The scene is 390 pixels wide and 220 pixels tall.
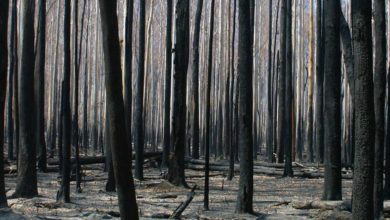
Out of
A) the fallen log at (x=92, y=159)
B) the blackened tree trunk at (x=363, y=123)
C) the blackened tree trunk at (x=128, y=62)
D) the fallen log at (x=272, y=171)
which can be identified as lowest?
the fallen log at (x=272, y=171)

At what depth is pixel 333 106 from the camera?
8617mm

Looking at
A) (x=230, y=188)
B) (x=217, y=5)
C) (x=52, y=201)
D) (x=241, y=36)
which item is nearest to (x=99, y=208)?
(x=52, y=201)

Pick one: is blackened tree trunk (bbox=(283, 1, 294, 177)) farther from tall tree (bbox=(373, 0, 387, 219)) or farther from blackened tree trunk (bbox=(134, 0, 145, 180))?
tall tree (bbox=(373, 0, 387, 219))

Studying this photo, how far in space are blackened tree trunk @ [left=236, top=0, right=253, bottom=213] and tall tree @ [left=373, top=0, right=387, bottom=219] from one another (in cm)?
173

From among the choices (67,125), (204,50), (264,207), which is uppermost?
(204,50)

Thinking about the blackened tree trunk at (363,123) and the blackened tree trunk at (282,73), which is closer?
the blackened tree trunk at (363,123)

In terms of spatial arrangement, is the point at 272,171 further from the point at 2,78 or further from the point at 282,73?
the point at 2,78

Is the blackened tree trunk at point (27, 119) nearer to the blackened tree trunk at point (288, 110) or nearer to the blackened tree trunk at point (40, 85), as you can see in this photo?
the blackened tree trunk at point (40, 85)

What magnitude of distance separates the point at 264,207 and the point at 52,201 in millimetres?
3154

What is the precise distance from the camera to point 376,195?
5.95m

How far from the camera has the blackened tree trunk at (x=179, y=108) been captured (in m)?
A: 10.7

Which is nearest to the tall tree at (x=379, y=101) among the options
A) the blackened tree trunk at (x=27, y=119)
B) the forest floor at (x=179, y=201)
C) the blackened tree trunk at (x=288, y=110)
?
the forest floor at (x=179, y=201)

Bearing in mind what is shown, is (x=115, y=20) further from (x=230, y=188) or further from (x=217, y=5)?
(x=217, y=5)

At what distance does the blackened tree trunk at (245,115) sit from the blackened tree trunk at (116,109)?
161 inches
